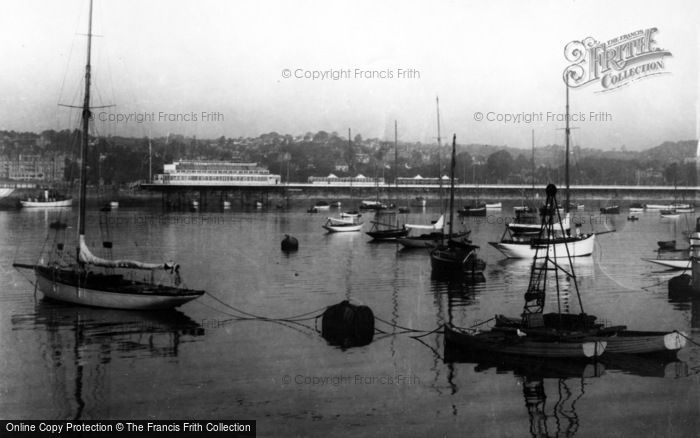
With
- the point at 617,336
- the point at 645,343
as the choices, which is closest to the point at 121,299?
the point at 617,336

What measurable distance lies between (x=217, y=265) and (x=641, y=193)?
15701 centimetres

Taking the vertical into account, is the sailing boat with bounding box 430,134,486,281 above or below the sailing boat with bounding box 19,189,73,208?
below

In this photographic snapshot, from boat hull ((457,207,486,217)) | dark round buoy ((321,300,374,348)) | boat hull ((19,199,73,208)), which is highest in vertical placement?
boat hull ((19,199,73,208))

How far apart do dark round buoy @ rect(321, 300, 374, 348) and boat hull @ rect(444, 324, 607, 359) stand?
3836mm

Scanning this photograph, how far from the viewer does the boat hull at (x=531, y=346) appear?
20234 millimetres

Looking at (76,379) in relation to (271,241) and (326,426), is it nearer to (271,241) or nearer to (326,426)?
(326,426)

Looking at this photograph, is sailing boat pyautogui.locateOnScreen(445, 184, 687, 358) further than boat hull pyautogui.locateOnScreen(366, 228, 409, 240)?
No

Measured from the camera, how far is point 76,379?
61.8 feet

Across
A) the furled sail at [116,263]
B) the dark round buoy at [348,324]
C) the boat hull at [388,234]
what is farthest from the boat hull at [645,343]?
the boat hull at [388,234]

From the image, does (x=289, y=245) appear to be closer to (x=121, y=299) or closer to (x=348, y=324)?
(x=121, y=299)

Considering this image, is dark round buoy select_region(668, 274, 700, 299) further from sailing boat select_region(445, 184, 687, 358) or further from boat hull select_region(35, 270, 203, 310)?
boat hull select_region(35, 270, 203, 310)

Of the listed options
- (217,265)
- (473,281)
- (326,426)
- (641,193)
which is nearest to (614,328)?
(326,426)

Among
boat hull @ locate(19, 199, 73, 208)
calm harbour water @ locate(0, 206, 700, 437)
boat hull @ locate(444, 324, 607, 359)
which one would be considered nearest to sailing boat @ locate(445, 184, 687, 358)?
boat hull @ locate(444, 324, 607, 359)

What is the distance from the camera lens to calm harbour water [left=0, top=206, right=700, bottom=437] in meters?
16.3
